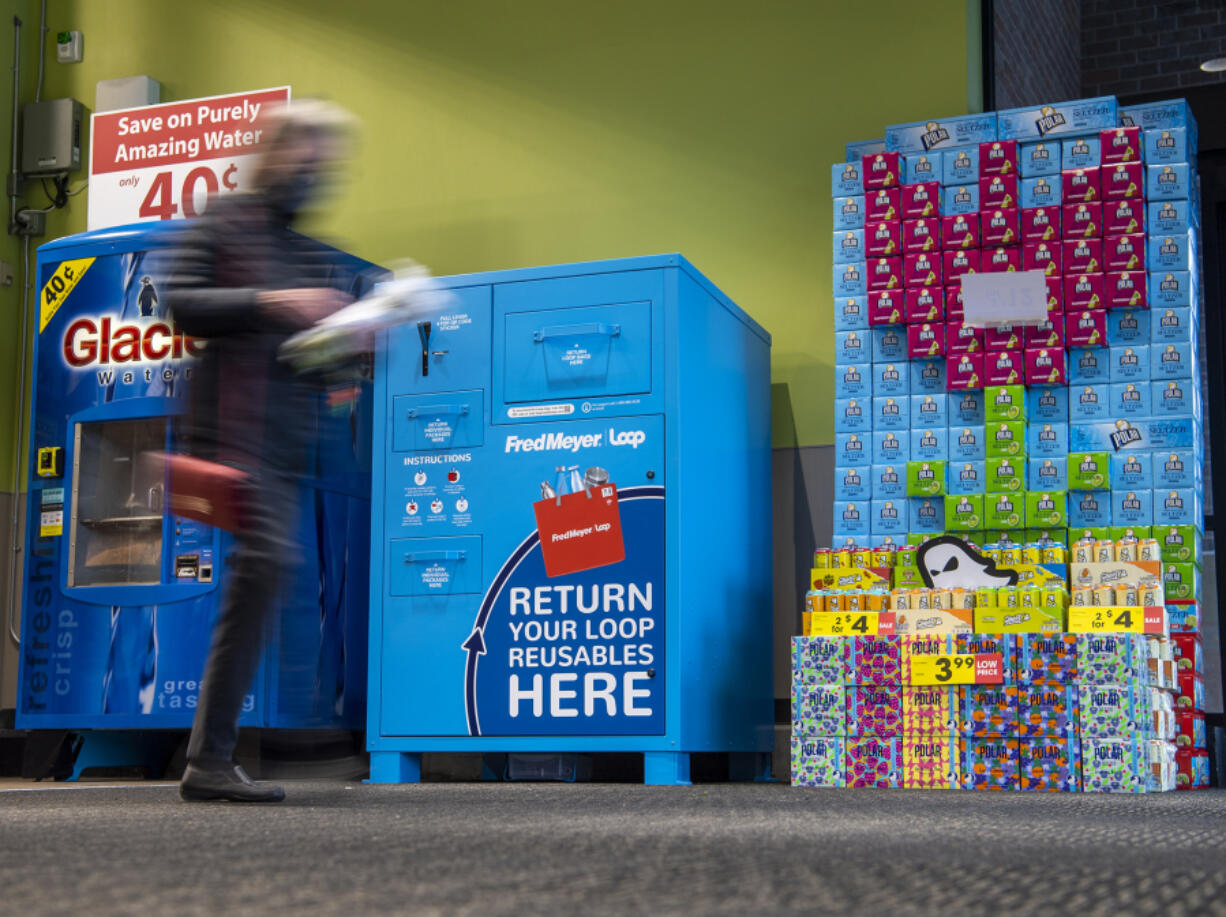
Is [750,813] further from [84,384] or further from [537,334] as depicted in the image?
[84,384]

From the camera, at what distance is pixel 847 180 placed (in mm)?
4902

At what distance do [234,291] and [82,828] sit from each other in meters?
1.15

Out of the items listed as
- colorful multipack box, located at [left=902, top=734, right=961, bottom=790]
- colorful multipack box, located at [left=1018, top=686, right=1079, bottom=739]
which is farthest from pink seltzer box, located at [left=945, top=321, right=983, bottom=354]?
colorful multipack box, located at [left=902, top=734, right=961, bottom=790]

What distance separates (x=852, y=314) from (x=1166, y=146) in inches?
44.1

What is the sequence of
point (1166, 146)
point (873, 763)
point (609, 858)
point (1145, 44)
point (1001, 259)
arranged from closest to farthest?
1. point (609, 858)
2. point (873, 763)
3. point (1166, 146)
4. point (1001, 259)
5. point (1145, 44)

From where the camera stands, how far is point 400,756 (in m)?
4.49

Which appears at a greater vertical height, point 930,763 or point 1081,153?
point 1081,153

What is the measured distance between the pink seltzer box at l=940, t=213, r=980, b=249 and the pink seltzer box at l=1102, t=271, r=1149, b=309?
45cm

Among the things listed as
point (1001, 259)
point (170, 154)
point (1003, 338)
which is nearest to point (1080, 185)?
point (1001, 259)

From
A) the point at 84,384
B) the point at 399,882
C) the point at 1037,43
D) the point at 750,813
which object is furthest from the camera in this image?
the point at 1037,43

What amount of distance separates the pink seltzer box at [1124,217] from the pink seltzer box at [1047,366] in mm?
420

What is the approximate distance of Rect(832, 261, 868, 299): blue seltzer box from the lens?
4.84 m

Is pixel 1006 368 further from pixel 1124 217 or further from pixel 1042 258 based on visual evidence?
pixel 1124 217

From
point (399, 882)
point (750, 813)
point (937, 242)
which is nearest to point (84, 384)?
point (937, 242)
